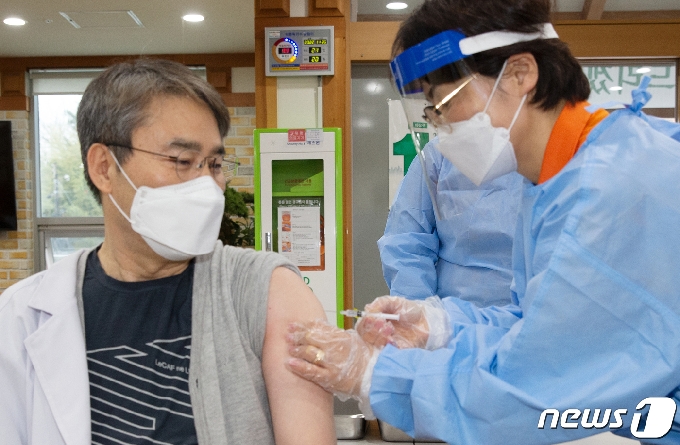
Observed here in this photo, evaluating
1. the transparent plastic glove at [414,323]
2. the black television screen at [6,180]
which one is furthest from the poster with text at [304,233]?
the black television screen at [6,180]

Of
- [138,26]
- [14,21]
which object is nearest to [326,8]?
[138,26]

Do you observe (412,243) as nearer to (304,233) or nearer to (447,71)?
(447,71)

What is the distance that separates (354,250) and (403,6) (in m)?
1.73

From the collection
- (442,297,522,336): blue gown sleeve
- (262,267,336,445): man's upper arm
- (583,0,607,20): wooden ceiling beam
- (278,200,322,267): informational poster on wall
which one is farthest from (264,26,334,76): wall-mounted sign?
(262,267,336,445): man's upper arm

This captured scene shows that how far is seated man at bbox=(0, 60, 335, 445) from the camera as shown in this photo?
4.28ft

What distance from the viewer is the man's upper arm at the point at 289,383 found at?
4.27ft

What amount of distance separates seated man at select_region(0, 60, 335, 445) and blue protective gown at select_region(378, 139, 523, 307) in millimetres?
876

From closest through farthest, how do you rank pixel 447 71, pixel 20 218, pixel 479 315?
pixel 447 71 → pixel 479 315 → pixel 20 218

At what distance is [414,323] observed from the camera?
63.1 inches

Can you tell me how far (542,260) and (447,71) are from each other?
438mm

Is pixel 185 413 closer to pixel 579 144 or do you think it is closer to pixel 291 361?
pixel 291 361

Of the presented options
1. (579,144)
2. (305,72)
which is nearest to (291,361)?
(579,144)

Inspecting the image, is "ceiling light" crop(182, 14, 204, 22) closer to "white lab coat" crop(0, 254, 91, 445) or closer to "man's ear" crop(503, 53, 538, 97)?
"white lab coat" crop(0, 254, 91, 445)

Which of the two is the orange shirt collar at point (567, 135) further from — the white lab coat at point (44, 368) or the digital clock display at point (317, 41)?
the digital clock display at point (317, 41)
